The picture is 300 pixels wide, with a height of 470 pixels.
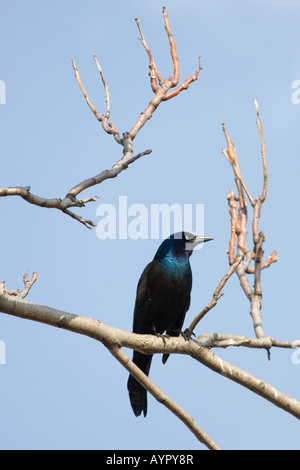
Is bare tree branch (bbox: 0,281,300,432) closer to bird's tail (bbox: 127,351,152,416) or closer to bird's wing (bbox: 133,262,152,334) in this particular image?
bird's tail (bbox: 127,351,152,416)

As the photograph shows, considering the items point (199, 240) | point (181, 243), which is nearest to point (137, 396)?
point (181, 243)

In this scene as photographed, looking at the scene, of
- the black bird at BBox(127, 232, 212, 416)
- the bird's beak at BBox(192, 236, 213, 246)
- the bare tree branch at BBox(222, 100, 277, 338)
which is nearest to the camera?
the bare tree branch at BBox(222, 100, 277, 338)

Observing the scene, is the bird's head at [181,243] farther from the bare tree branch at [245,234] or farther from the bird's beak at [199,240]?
the bare tree branch at [245,234]

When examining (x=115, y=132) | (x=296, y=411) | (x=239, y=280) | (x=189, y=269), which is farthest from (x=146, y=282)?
(x=296, y=411)

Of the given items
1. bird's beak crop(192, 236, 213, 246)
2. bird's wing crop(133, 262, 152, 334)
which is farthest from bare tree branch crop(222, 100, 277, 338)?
bird's wing crop(133, 262, 152, 334)

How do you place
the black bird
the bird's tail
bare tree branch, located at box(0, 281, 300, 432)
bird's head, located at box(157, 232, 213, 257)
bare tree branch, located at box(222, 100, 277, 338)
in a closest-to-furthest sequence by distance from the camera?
bare tree branch, located at box(0, 281, 300, 432)
bare tree branch, located at box(222, 100, 277, 338)
the bird's tail
the black bird
bird's head, located at box(157, 232, 213, 257)

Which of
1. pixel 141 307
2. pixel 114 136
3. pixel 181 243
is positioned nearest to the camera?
pixel 114 136

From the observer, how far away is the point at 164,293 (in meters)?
6.54

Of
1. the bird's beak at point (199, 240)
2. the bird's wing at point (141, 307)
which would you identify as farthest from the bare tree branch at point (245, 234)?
the bird's wing at point (141, 307)

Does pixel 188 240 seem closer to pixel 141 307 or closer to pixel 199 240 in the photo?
pixel 199 240

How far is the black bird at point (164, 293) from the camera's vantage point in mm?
6551

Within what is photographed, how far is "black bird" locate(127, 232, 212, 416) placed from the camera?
6.55 metres
